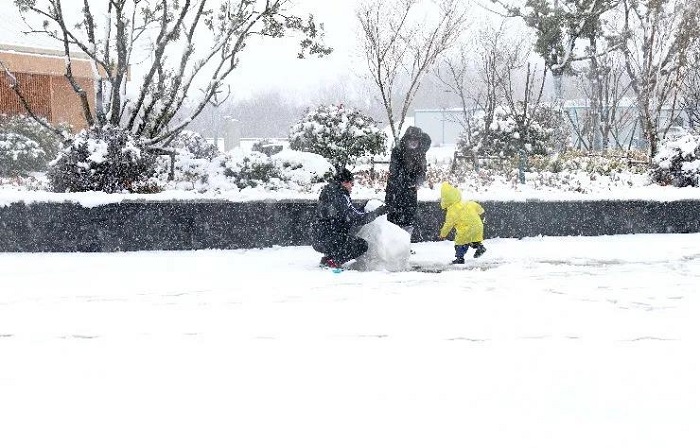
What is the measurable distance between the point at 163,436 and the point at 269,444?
1.75 feet

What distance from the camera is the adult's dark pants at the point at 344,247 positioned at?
916cm

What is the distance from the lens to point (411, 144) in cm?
1001

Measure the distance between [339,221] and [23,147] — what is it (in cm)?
1062

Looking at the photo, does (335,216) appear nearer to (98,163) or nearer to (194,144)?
→ (98,163)

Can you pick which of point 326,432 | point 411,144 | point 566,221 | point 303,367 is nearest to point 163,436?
point 326,432

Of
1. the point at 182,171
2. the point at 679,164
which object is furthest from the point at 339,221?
the point at 679,164

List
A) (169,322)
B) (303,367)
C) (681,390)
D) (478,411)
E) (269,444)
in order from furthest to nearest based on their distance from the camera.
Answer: (169,322), (303,367), (681,390), (478,411), (269,444)

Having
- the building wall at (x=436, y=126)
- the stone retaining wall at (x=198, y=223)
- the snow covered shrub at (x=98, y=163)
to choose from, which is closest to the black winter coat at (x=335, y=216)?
the stone retaining wall at (x=198, y=223)

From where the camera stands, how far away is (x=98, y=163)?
37.8 ft

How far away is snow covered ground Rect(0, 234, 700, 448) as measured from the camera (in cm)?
407

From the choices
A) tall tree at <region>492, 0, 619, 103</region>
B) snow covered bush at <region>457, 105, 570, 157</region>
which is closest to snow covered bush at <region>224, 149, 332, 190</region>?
snow covered bush at <region>457, 105, 570, 157</region>

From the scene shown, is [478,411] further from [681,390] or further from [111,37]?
[111,37]

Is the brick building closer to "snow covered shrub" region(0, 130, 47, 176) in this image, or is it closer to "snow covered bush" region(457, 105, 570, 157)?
"snow covered shrub" region(0, 130, 47, 176)

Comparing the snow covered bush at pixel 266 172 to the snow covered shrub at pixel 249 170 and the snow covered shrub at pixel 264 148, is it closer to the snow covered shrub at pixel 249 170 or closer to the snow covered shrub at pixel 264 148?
the snow covered shrub at pixel 249 170
